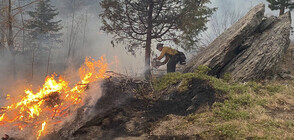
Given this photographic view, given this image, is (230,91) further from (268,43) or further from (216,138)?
(268,43)

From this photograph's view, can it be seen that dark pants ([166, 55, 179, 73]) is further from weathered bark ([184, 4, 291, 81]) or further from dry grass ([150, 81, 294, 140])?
dry grass ([150, 81, 294, 140])

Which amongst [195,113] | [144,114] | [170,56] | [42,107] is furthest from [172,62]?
[42,107]

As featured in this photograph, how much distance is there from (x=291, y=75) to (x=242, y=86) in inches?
152

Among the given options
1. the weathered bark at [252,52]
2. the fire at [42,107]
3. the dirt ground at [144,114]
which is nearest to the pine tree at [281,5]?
the weathered bark at [252,52]

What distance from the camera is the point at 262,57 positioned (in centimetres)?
791

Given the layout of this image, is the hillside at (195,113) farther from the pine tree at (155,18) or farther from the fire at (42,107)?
the pine tree at (155,18)

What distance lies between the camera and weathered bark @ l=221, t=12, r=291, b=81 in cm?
783

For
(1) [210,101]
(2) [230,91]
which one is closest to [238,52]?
(2) [230,91]

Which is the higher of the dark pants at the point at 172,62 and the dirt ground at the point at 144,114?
the dark pants at the point at 172,62

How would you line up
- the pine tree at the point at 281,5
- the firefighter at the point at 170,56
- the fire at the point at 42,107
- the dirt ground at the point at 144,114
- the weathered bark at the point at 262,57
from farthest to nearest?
1. the pine tree at the point at 281,5
2. the firefighter at the point at 170,56
3. the weathered bark at the point at 262,57
4. the fire at the point at 42,107
5. the dirt ground at the point at 144,114

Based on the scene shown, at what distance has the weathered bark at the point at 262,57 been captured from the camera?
7.83m

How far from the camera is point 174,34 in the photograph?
33.4ft

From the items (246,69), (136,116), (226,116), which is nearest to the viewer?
(226,116)

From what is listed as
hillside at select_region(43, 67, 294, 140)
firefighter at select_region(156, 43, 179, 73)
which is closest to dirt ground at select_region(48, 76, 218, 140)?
hillside at select_region(43, 67, 294, 140)
